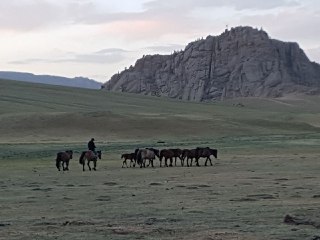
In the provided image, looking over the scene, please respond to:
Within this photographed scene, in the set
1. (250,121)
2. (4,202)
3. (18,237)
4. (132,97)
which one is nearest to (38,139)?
(250,121)

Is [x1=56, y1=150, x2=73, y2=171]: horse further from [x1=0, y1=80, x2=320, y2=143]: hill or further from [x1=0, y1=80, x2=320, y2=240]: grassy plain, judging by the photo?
[x1=0, y1=80, x2=320, y2=143]: hill

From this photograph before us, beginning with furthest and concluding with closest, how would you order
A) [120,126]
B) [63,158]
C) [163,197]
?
[120,126] → [63,158] → [163,197]

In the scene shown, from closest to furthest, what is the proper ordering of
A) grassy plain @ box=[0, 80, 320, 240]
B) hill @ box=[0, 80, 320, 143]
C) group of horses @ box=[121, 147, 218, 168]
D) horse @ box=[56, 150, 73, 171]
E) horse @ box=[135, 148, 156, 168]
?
grassy plain @ box=[0, 80, 320, 240] → horse @ box=[56, 150, 73, 171] → horse @ box=[135, 148, 156, 168] → group of horses @ box=[121, 147, 218, 168] → hill @ box=[0, 80, 320, 143]

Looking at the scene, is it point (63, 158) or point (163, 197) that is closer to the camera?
point (163, 197)

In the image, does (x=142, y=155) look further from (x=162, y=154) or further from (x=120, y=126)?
(x=120, y=126)

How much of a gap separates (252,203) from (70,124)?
59.4 metres

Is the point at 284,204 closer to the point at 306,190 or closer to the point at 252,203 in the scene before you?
the point at 252,203

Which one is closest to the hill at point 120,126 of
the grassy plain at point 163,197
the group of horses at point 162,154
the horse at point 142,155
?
the grassy plain at point 163,197

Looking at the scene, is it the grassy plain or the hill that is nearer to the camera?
the grassy plain

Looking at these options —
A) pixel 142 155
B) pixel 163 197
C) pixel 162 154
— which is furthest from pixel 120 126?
pixel 163 197

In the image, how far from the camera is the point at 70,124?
77.7 meters

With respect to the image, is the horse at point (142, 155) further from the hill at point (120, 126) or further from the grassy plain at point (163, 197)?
the hill at point (120, 126)

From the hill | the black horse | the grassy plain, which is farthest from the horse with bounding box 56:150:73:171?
the hill

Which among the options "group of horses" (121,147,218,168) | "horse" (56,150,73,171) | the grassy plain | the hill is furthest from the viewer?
the hill
